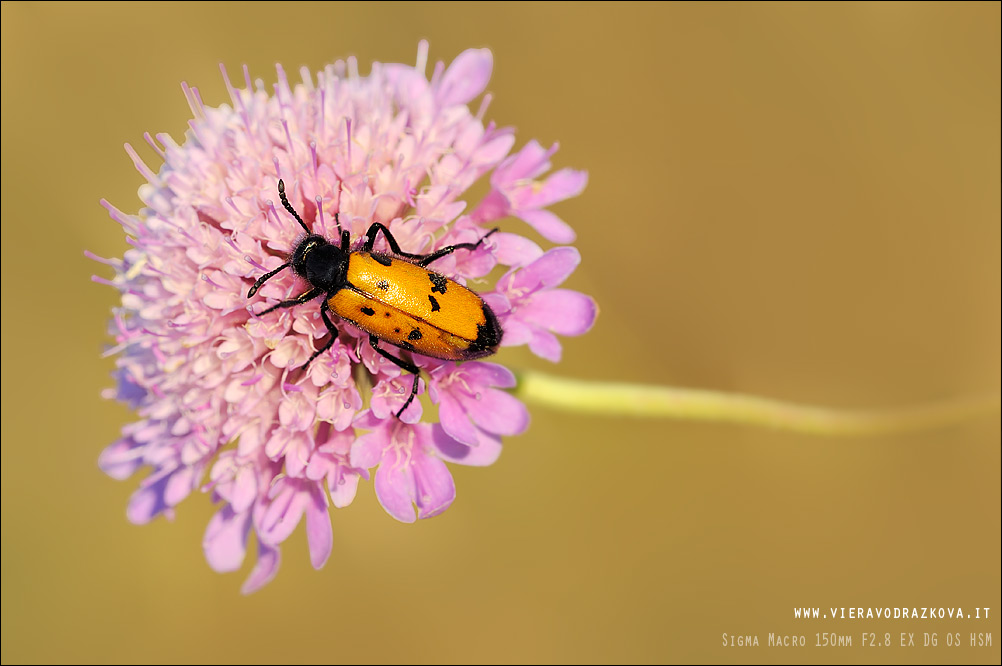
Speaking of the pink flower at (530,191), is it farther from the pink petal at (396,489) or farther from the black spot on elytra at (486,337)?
the pink petal at (396,489)

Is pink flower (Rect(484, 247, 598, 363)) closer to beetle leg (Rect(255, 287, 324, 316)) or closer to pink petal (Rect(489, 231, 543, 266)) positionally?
pink petal (Rect(489, 231, 543, 266))

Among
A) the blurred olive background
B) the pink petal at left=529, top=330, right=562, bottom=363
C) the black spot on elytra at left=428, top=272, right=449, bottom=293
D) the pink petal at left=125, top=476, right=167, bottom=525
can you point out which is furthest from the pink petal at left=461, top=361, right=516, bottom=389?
the blurred olive background

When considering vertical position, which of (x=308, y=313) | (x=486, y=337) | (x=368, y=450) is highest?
(x=308, y=313)

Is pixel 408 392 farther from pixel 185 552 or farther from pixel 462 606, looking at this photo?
pixel 185 552

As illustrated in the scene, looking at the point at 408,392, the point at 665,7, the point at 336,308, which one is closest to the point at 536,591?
the point at 408,392

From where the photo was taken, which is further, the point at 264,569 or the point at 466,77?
the point at 466,77

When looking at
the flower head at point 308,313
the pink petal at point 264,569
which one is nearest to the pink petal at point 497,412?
the flower head at point 308,313

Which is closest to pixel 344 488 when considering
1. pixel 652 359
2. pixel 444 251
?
pixel 444 251

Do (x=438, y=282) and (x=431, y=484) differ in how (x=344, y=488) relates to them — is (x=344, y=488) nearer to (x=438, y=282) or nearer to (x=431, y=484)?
(x=431, y=484)
